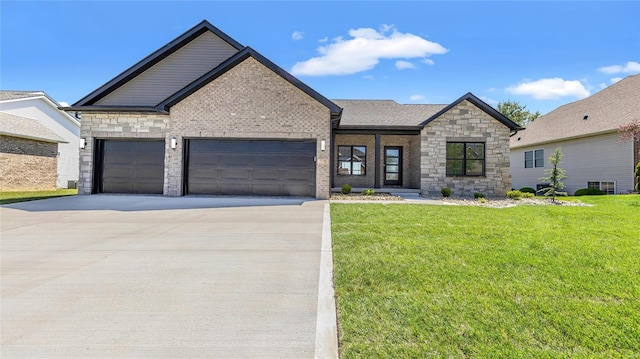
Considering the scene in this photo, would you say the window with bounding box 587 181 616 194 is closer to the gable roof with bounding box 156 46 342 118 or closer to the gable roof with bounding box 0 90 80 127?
the gable roof with bounding box 156 46 342 118

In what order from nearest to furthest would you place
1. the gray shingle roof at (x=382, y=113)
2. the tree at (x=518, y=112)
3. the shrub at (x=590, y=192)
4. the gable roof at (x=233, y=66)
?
the gable roof at (x=233, y=66)
the gray shingle roof at (x=382, y=113)
the shrub at (x=590, y=192)
the tree at (x=518, y=112)

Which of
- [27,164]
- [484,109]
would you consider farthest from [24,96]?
[484,109]

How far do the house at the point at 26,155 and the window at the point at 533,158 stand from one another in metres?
32.4

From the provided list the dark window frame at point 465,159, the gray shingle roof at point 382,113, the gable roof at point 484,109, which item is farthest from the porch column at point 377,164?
the dark window frame at point 465,159

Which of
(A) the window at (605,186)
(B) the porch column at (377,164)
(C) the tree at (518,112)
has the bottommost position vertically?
(A) the window at (605,186)

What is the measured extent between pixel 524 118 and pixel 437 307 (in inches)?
2001

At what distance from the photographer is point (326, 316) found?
2.69 meters

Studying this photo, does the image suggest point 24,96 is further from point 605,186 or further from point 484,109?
point 605,186

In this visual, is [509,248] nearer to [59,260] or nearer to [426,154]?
[59,260]

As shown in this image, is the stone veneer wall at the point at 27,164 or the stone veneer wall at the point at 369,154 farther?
the stone veneer wall at the point at 369,154

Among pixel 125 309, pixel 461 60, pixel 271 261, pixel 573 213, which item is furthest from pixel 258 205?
pixel 461 60

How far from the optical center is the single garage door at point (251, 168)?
42.0 ft

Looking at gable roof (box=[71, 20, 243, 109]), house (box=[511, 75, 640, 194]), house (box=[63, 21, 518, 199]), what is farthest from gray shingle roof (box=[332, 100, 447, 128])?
house (box=[511, 75, 640, 194])

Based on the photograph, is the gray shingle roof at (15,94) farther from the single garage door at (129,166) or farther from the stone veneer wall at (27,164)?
the single garage door at (129,166)
